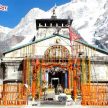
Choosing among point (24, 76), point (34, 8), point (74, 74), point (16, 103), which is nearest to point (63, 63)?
point (74, 74)

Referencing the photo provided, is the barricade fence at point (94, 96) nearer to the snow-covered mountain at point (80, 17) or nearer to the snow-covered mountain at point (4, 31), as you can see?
the snow-covered mountain at point (80, 17)

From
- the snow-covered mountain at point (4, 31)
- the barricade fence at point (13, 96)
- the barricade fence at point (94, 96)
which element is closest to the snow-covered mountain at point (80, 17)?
the snow-covered mountain at point (4, 31)

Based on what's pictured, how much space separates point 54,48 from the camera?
134ft

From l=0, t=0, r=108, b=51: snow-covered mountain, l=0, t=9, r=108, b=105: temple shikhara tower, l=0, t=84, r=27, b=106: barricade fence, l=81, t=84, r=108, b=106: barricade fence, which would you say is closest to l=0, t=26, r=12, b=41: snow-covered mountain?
l=0, t=0, r=108, b=51: snow-covered mountain

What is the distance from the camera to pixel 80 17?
509ft

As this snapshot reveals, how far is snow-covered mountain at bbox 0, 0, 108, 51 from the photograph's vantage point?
424 ft

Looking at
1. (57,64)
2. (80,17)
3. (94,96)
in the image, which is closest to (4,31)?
(80,17)

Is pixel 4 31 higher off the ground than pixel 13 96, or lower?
higher

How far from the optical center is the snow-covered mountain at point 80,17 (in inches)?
5084

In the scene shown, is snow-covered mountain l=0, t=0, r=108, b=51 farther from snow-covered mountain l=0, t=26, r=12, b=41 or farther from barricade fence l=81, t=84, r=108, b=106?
barricade fence l=81, t=84, r=108, b=106

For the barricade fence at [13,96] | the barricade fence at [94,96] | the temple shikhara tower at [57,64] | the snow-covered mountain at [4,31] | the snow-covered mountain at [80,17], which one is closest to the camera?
the barricade fence at [94,96]

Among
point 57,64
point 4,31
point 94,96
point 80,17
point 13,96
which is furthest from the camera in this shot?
point 80,17

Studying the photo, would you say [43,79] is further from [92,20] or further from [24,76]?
[92,20]

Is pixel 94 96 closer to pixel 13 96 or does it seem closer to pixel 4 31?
pixel 13 96
